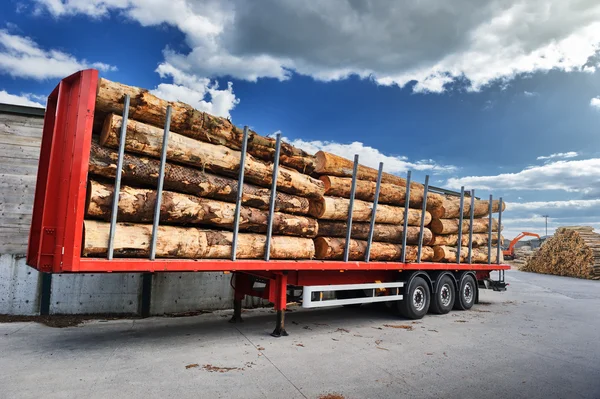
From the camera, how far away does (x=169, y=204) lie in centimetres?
585

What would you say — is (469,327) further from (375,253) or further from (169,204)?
(169,204)

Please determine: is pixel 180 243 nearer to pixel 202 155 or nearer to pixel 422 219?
pixel 202 155

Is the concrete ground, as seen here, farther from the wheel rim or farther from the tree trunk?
the tree trunk

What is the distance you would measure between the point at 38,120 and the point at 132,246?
5.94m

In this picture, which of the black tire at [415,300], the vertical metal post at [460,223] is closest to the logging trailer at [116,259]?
the black tire at [415,300]

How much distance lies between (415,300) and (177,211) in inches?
261

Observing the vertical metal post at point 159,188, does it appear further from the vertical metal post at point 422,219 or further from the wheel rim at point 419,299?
the wheel rim at point 419,299

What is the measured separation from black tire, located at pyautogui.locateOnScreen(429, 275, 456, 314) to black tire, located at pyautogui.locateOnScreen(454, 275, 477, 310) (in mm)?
274

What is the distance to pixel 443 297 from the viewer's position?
427 inches

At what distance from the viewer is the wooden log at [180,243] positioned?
17.3 feet

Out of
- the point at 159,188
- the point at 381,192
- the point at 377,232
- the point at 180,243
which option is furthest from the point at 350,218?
the point at 159,188

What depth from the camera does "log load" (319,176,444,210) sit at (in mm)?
8312

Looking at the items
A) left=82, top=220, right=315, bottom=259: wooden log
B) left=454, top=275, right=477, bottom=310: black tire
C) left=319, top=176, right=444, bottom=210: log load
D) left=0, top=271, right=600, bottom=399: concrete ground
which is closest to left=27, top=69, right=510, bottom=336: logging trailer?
left=82, top=220, right=315, bottom=259: wooden log

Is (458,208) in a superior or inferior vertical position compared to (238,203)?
superior
